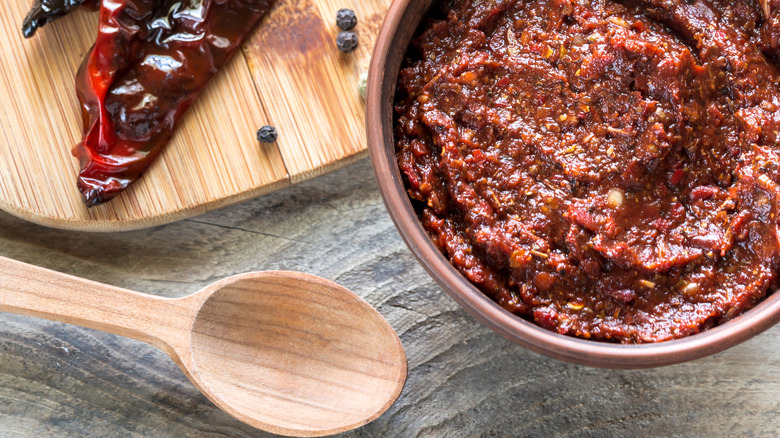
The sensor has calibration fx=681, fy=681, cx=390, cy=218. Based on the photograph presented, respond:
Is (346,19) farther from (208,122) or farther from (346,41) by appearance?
(208,122)

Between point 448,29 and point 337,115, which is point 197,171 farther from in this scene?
point 448,29

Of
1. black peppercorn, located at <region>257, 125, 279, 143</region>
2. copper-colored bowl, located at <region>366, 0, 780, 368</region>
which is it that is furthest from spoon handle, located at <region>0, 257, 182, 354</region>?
copper-colored bowl, located at <region>366, 0, 780, 368</region>

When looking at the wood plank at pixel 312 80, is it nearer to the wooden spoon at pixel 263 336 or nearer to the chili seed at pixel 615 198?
the wooden spoon at pixel 263 336

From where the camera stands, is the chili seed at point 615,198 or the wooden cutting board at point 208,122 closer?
the chili seed at point 615,198

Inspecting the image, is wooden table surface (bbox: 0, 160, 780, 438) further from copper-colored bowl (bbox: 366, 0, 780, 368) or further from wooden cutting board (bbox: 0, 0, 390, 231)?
copper-colored bowl (bbox: 366, 0, 780, 368)

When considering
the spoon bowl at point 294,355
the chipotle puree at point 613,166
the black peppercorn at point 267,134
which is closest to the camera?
the chipotle puree at point 613,166

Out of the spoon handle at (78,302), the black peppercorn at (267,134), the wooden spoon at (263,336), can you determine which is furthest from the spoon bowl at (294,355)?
the black peppercorn at (267,134)
